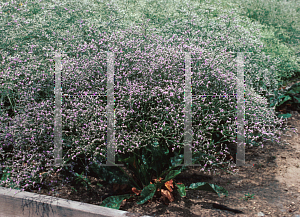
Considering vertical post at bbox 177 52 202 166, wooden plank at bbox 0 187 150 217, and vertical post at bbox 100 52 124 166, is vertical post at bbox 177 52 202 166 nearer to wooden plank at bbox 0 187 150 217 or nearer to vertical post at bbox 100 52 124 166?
vertical post at bbox 100 52 124 166

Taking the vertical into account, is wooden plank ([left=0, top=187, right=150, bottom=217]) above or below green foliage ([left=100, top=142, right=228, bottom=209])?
below

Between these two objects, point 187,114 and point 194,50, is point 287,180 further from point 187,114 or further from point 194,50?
point 194,50

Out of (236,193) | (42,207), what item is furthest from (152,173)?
(42,207)

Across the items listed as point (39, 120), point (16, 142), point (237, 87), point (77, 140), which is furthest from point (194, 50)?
point (16, 142)

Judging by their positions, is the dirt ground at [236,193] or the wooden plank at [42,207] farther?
the dirt ground at [236,193]

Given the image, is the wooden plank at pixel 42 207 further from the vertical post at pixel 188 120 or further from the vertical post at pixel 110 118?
the vertical post at pixel 188 120

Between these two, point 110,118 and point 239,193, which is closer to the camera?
point 110,118

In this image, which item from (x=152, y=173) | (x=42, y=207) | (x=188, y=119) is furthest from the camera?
(x=152, y=173)

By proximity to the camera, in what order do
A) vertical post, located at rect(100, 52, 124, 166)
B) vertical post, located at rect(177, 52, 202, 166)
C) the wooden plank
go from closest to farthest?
the wooden plank → vertical post, located at rect(100, 52, 124, 166) → vertical post, located at rect(177, 52, 202, 166)

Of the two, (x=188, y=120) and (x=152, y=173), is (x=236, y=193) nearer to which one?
(x=152, y=173)

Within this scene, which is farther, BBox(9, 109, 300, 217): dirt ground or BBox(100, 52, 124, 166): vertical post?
BBox(9, 109, 300, 217): dirt ground

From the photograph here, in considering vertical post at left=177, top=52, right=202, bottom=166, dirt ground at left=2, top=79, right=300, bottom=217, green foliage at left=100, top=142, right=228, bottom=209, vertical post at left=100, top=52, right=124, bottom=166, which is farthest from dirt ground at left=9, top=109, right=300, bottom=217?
vertical post at left=100, top=52, right=124, bottom=166

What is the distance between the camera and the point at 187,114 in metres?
3.01

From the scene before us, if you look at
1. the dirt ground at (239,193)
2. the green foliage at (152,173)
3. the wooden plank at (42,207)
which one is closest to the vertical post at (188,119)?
the green foliage at (152,173)
